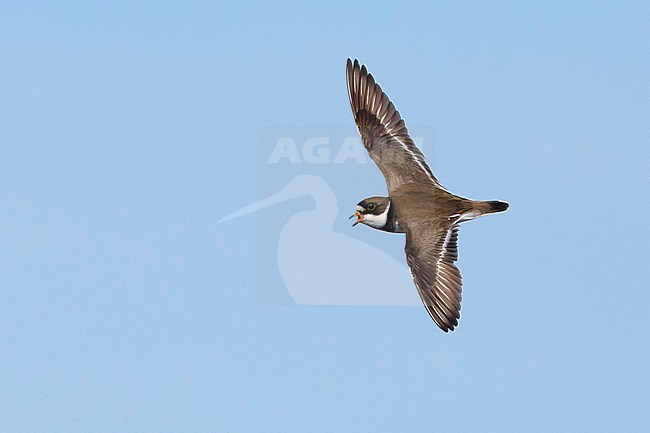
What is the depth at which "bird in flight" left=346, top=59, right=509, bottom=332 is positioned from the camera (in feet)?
72.7

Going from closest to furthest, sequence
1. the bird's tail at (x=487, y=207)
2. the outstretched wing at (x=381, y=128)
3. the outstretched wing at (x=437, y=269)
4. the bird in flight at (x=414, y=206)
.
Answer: the outstretched wing at (x=437, y=269) < the bird in flight at (x=414, y=206) < the bird's tail at (x=487, y=207) < the outstretched wing at (x=381, y=128)

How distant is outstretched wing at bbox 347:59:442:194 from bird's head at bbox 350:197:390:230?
0.87 m

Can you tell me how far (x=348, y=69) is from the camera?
24375 millimetres

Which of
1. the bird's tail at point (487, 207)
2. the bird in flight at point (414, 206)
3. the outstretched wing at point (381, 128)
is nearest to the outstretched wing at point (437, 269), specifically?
the bird in flight at point (414, 206)

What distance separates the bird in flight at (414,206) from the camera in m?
22.2

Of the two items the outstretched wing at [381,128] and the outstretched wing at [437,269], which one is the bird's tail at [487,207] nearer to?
the outstretched wing at [437,269]

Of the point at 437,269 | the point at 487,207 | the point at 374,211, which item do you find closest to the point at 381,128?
the point at 374,211

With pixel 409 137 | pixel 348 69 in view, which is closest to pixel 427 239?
pixel 409 137

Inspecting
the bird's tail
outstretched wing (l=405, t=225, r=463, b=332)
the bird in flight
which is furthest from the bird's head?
the bird's tail

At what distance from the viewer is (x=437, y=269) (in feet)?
73.3

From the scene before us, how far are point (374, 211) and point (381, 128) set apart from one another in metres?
2.34

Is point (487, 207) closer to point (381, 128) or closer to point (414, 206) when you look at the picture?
point (414, 206)

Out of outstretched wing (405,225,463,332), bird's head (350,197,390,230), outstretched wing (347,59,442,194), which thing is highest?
outstretched wing (347,59,442,194)

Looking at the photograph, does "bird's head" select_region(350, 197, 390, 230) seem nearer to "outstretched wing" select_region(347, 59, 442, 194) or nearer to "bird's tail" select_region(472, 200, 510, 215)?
"outstretched wing" select_region(347, 59, 442, 194)
